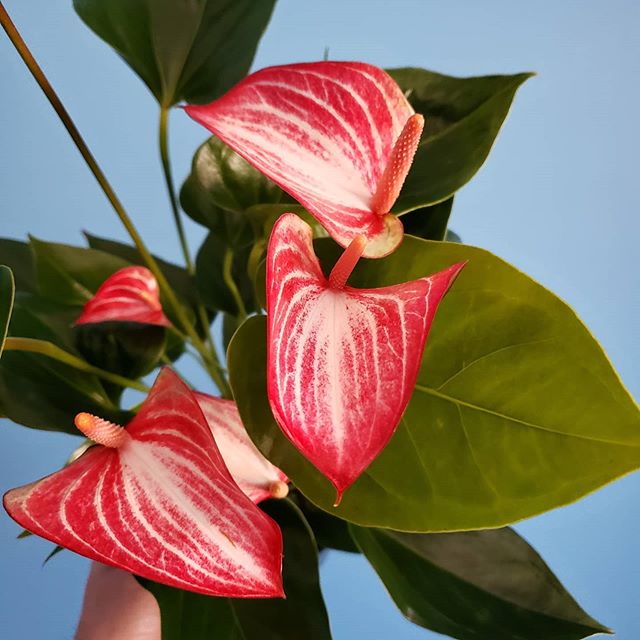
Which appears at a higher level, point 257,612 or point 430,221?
point 430,221

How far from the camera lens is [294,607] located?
493 mm

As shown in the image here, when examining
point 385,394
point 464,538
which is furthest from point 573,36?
point 385,394

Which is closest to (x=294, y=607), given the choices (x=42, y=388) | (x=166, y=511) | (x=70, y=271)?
(x=166, y=511)

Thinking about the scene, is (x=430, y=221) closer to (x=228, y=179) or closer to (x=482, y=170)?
(x=228, y=179)

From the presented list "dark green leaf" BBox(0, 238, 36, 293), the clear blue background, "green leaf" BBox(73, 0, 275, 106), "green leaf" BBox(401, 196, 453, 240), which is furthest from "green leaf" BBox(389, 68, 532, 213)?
the clear blue background

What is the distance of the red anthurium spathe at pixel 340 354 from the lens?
325 mm

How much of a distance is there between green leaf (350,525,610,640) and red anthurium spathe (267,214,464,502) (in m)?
0.21

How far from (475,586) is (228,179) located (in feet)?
1.04

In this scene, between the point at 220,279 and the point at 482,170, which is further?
the point at 482,170

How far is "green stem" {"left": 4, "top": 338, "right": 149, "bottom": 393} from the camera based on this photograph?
0.50 metres

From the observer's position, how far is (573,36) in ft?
4.11

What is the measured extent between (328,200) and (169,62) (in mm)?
256

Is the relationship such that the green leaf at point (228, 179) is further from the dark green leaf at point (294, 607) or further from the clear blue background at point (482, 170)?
the clear blue background at point (482, 170)

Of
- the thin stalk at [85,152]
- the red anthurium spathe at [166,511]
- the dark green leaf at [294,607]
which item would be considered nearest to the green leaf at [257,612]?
the dark green leaf at [294,607]
